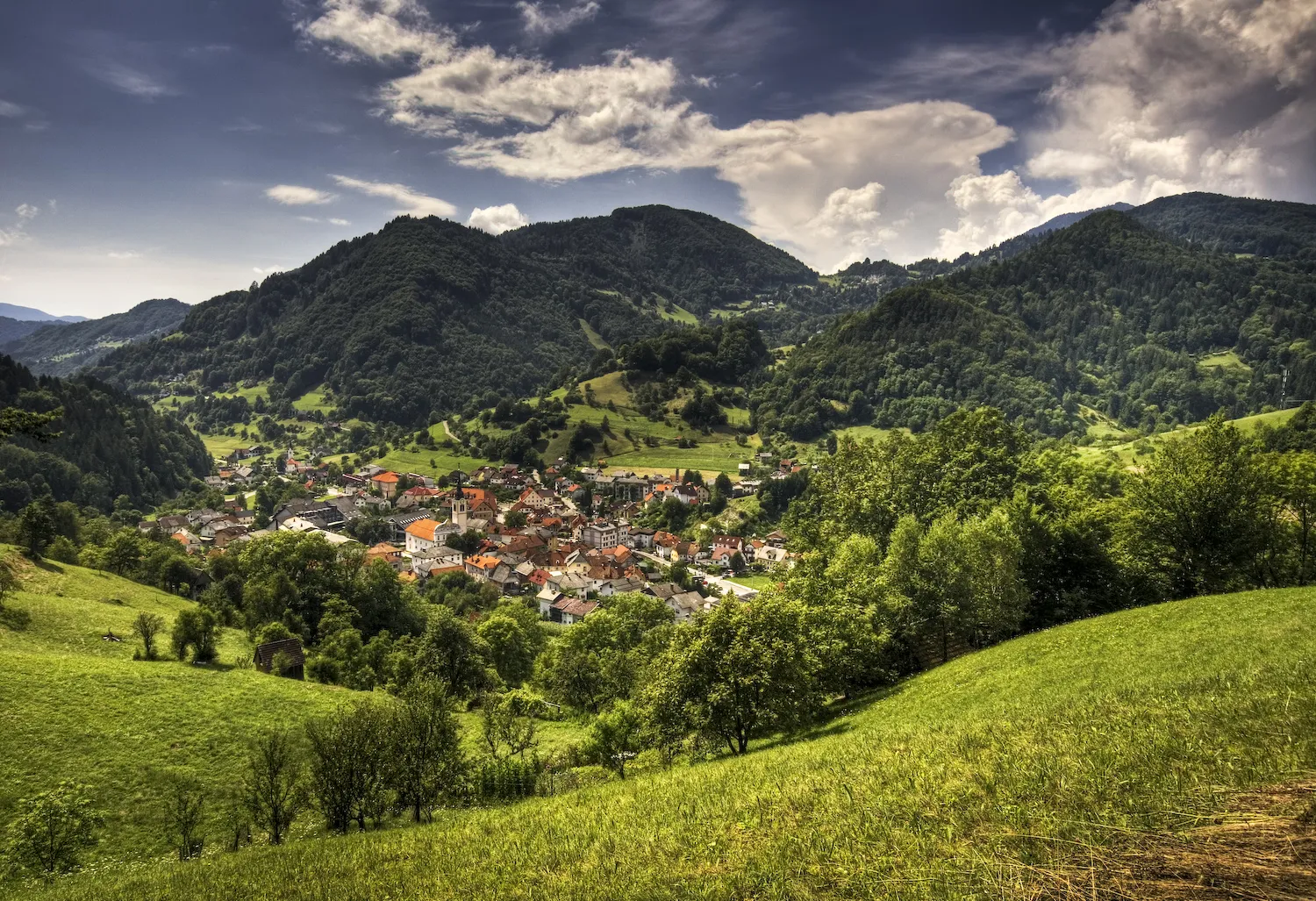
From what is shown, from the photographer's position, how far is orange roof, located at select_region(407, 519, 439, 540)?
10600cm

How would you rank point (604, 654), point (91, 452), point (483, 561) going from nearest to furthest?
1. point (604, 654)
2. point (483, 561)
3. point (91, 452)

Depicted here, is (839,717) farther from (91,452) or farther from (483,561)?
(91,452)

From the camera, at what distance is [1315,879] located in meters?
4.98

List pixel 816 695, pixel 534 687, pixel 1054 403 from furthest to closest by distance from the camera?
pixel 1054 403 < pixel 534 687 < pixel 816 695

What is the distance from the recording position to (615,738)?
88.9 ft

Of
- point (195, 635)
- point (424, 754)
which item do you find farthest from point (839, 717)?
point (195, 635)

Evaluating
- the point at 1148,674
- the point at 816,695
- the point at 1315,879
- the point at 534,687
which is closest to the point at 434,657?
the point at 534,687

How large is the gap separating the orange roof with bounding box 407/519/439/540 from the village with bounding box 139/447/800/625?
0.24m

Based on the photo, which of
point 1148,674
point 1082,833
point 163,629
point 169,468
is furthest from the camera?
point 169,468

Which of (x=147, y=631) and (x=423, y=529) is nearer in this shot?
(x=147, y=631)

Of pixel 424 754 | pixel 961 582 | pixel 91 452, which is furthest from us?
pixel 91 452

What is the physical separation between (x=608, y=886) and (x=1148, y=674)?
16652 millimetres

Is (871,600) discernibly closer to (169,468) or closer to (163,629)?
(163,629)

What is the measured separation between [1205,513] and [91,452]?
190445 millimetres
